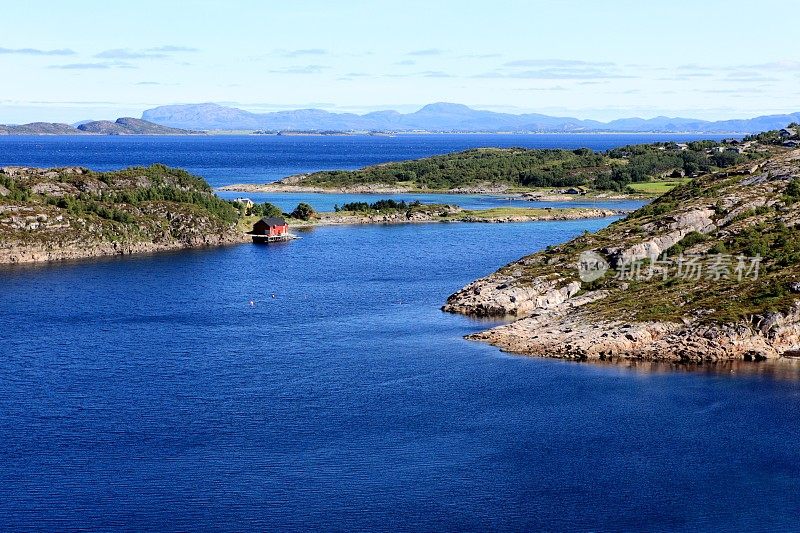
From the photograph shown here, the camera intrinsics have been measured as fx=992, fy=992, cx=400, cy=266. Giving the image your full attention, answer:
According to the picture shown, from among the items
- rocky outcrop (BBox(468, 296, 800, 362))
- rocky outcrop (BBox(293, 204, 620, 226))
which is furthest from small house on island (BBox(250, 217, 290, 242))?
rocky outcrop (BBox(468, 296, 800, 362))

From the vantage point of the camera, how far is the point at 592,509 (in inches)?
1631

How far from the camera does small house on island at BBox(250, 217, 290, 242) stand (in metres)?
128

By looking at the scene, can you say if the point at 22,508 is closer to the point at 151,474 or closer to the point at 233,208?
the point at 151,474

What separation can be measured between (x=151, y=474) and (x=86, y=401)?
12.2 m

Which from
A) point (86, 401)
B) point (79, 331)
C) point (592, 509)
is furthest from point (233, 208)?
point (592, 509)

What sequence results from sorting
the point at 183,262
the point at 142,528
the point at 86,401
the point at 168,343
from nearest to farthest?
the point at 142,528
the point at 86,401
the point at 168,343
the point at 183,262

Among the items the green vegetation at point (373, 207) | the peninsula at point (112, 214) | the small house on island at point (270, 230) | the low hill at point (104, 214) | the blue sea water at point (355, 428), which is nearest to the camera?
the blue sea water at point (355, 428)

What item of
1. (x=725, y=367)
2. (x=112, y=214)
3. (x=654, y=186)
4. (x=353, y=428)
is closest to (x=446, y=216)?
(x=654, y=186)

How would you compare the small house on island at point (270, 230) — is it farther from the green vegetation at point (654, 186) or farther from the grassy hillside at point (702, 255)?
the green vegetation at point (654, 186)

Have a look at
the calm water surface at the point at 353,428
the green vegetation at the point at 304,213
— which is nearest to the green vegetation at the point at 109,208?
the green vegetation at the point at 304,213

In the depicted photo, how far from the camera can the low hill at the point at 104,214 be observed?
107812 millimetres

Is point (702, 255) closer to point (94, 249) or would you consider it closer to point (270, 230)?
point (270, 230)

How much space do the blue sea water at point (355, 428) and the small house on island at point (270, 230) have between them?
1816 inches

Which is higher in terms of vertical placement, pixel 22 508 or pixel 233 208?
pixel 233 208
